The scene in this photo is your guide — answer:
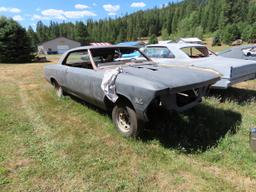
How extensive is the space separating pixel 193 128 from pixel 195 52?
12.4 feet

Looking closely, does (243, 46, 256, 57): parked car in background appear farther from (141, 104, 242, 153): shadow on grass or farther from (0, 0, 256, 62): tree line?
(0, 0, 256, 62): tree line

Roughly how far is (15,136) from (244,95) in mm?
6200

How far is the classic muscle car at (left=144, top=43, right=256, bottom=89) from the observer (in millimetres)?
5492

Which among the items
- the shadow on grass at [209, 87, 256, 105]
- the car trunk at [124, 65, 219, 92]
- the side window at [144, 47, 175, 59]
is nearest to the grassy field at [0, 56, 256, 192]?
the shadow on grass at [209, 87, 256, 105]

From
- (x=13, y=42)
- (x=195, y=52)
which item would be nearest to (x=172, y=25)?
(x=13, y=42)

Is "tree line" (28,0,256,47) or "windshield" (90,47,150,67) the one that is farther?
"tree line" (28,0,256,47)

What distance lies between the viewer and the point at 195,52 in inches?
291

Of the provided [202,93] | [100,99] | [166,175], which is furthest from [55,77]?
[166,175]

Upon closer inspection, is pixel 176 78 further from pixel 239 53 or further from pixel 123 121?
pixel 239 53

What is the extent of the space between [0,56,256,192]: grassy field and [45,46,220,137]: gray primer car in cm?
50

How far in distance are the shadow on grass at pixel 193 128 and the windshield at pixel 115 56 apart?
150 cm

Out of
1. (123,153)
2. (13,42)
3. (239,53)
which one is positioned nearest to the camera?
(123,153)

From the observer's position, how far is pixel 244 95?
6.85 m

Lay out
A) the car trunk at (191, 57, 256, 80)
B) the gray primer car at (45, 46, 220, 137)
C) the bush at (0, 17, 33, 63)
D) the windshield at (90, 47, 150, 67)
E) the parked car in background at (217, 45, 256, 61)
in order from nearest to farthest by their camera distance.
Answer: the gray primer car at (45, 46, 220, 137) → the windshield at (90, 47, 150, 67) → the car trunk at (191, 57, 256, 80) → the parked car in background at (217, 45, 256, 61) → the bush at (0, 17, 33, 63)
